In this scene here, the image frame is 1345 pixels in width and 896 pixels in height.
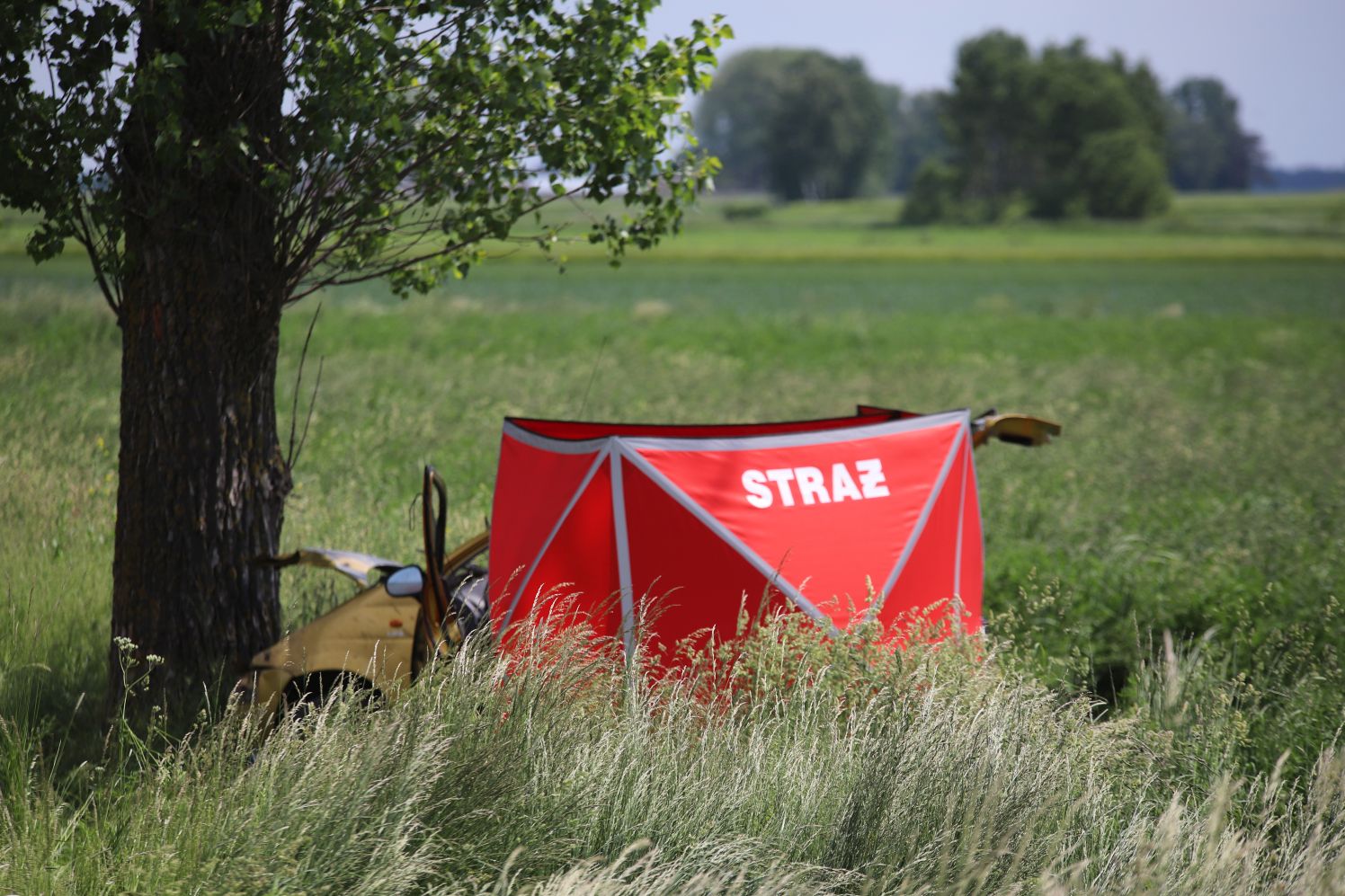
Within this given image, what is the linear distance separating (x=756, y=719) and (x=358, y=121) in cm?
271

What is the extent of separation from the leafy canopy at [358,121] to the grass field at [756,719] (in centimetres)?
57

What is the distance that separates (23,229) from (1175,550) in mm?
44023

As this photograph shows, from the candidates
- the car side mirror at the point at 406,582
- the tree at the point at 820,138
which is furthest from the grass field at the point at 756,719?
the tree at the point at 820,138

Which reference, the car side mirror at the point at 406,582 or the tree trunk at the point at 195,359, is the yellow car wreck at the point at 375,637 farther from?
the tree trunk at the point at 195,359

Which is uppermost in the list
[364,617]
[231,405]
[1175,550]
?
[231,405]

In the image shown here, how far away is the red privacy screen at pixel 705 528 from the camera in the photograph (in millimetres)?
4082

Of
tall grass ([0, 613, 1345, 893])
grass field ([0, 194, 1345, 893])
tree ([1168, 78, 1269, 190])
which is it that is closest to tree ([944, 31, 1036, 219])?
tree ([1168, 78, 1269, 190])

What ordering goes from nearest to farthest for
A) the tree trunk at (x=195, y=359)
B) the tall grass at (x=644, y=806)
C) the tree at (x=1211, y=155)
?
1. the tall grass at (x=644, y=806)
2. the tree trunk at (x=195, y=359)
3. the tree at (x=1211, y=155)

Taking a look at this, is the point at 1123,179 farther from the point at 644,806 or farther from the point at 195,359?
the point at 644,806

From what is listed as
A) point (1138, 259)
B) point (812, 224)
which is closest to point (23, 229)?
point (1138, 259)

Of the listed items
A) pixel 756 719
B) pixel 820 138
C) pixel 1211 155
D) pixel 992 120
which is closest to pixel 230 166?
pixel 756 719

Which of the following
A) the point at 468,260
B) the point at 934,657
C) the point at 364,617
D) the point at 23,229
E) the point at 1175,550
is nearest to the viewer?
the point at 934,657

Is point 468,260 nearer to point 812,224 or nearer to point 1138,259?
point 1138,259

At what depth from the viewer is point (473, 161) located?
17.3 feet
